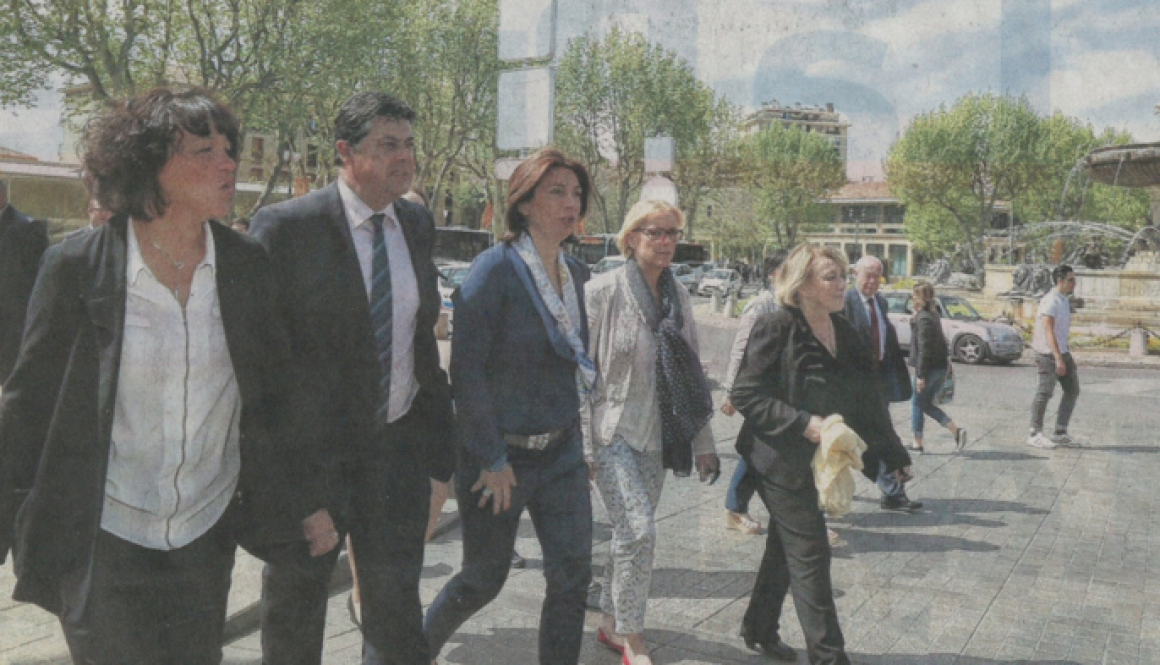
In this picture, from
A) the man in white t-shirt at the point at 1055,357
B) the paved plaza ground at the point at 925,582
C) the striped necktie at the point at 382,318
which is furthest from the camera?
the man in white t-shirt at the point at 1055,357

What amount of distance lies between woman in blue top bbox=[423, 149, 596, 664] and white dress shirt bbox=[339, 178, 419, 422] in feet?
0.82

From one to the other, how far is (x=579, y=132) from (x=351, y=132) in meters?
37.6

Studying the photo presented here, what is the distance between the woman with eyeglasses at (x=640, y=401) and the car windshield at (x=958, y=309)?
17628 millimetres

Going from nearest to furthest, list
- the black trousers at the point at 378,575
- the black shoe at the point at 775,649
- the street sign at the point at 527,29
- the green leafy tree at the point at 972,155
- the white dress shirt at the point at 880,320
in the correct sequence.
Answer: the black trousers at the point at 378,575, the black shoe at the point at 775,649, the white dress shirt at the point at 880,320, the street sign at the point at 527,29, the green leafy tree at the point at 972,155

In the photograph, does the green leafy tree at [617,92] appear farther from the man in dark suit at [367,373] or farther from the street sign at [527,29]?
the man in dark suit at [367,373]

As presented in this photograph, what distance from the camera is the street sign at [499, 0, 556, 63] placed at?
326 inches

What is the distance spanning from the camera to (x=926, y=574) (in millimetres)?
5352

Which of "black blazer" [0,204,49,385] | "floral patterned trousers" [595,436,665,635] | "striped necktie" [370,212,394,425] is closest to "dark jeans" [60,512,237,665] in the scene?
"striped necktie" [370,212,394,425]

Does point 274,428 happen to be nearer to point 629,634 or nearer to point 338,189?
point 338,189

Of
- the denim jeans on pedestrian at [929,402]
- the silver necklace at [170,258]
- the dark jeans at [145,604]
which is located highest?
the silver necklace at [170,258]

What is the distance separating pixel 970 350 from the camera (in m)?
19.6

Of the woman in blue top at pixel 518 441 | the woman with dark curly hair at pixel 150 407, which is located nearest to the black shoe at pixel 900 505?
the woman in blue top at pixel 518 441

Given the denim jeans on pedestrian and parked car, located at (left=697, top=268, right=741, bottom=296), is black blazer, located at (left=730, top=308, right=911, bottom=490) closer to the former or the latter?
the denim jeans on pedestrian

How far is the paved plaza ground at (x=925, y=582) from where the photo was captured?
4.12 m
